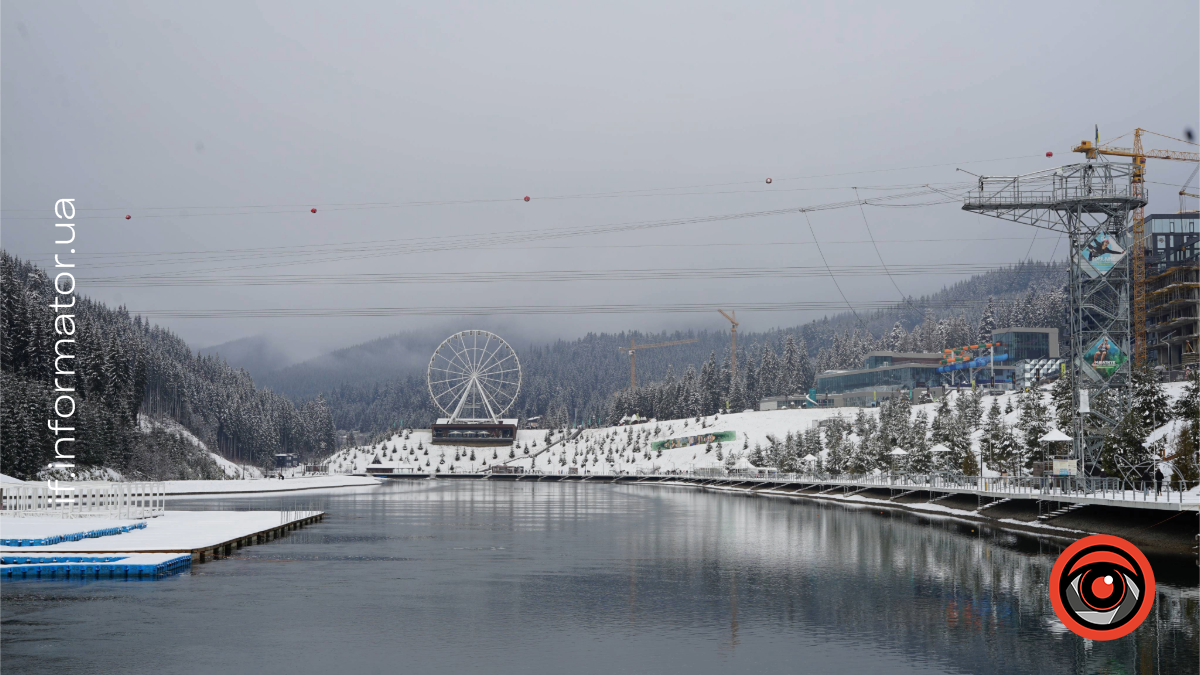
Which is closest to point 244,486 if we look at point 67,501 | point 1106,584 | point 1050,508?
point 67,501

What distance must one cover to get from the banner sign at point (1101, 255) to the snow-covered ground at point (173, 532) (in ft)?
185

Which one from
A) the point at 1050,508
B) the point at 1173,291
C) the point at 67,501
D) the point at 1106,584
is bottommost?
the point at 1050,508

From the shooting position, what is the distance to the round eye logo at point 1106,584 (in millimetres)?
14469

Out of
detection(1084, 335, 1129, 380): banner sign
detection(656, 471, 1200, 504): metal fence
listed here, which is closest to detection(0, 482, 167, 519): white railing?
detection(656, 471, 1200, 504): metal fence

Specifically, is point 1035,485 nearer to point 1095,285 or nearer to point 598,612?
point 1095,285

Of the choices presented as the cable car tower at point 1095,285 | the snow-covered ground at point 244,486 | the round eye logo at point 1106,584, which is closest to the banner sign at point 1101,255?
the cable car tower at point 1095,285

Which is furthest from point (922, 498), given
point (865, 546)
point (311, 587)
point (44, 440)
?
point (44, 440)

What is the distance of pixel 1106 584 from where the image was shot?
1478cm

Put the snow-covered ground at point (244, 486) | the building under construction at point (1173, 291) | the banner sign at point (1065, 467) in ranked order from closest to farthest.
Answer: the banner sign at point (1065, 467)
the snow-covered ground at point (244, 486)
the building under construction at point (1173, 291)

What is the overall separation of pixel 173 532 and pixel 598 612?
3531 centimetres

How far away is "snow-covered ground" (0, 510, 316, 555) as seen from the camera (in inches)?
1951

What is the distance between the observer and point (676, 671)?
90.3 ft

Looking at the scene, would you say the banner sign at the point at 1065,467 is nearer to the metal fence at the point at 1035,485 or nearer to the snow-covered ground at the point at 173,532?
the metal fence at the point at 1035,485

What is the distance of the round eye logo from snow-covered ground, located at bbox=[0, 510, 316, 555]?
45.0m
